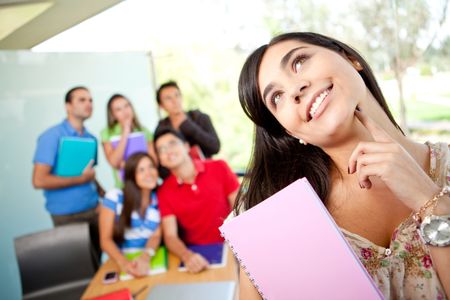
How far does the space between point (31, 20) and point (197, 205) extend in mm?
1807

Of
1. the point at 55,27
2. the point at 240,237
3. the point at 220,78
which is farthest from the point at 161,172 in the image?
the point at 240,237

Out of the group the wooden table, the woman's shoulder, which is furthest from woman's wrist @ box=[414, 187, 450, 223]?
the woman's shoulder

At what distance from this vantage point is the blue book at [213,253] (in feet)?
5.91

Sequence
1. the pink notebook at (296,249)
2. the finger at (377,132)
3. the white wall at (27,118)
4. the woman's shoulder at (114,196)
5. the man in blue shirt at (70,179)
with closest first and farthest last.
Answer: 1. the pink notebook at (296,249)
2. the finger at (377,132)
3. the woman's shoulder at (114,196)
4. the white wall at (27,118)
5. the man in blue shirt at (70,179)

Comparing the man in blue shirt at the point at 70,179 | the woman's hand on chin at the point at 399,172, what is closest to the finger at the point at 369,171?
the woman's hand on chin at the point at 399,172

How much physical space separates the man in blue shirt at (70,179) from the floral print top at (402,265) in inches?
85.5

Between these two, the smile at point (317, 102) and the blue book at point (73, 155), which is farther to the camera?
the blue book at point (73, 155)

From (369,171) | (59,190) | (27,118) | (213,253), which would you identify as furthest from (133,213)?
(369,171)

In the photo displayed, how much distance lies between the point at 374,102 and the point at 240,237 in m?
0.53

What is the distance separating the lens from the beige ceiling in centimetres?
256

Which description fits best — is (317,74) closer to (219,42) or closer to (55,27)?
(55,27)

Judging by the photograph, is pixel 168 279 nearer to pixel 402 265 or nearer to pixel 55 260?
pixel 55 260

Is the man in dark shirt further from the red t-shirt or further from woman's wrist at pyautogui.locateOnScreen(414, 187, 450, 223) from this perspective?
Result: woman's wrist at pyautogui.locateOnScreen(414, 187, 450, 223)

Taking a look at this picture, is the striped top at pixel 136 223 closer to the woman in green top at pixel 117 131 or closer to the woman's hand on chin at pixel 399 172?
the woman in green top at pixel 117 131
